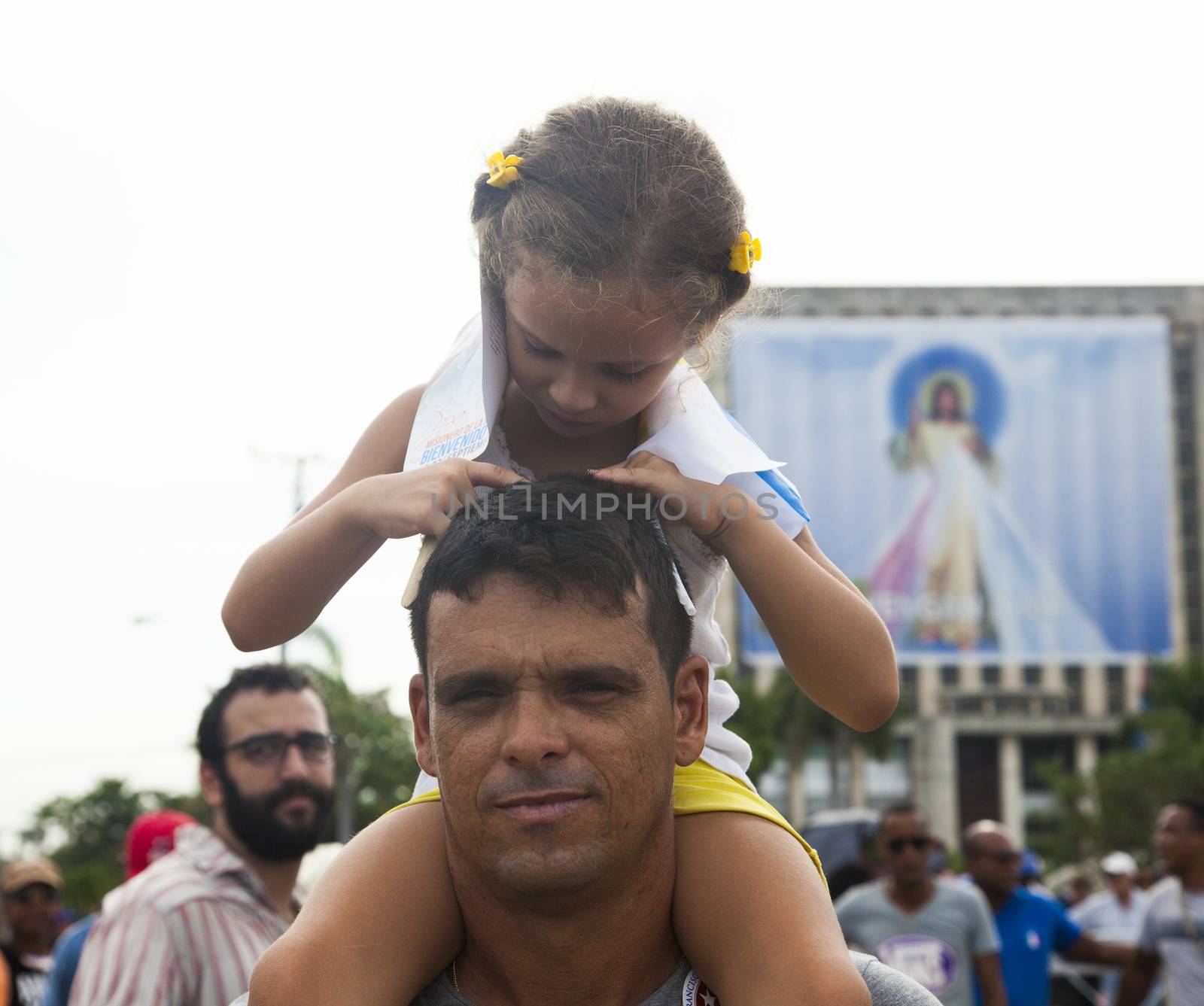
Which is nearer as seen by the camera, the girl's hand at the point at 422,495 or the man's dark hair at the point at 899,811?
the girl's hand at the point at 422,495

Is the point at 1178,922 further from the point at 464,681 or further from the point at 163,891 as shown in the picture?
the point at 464,681

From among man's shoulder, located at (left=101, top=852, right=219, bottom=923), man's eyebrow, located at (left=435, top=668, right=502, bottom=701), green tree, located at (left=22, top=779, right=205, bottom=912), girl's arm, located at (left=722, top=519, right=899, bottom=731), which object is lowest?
green tree, located at (left=22, top=779, right=205, bottom=912)

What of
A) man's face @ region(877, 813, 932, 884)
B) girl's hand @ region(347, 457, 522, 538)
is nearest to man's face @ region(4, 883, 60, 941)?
man's face @ region(877, 813, 932, 884)

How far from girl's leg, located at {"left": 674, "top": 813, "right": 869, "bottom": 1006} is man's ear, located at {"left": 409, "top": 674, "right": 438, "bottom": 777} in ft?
1.41

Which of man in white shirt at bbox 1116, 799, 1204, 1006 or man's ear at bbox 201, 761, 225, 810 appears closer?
man's ear at bbox 201, 761, 225, 810

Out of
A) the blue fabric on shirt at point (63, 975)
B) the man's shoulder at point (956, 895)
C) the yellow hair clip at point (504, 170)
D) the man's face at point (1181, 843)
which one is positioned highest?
the yellow hair clip at point (504, 170)

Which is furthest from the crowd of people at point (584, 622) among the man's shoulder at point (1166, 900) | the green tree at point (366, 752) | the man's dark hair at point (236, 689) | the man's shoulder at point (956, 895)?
the green tree at point (366, 752)

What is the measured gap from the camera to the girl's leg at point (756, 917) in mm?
2191

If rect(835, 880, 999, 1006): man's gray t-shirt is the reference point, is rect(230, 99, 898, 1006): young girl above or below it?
above

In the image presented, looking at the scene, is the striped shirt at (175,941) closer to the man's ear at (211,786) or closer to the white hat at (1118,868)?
the man's ear at (211,786)

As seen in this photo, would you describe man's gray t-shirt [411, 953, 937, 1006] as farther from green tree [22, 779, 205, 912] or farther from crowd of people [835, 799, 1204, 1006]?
green tree [22, 779, 205, 912]

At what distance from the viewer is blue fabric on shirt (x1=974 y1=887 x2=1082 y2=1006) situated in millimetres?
8977

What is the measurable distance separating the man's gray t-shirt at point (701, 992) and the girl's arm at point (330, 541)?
2.19ft

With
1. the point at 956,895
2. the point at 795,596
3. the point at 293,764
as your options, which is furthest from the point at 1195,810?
the point at 795,596
